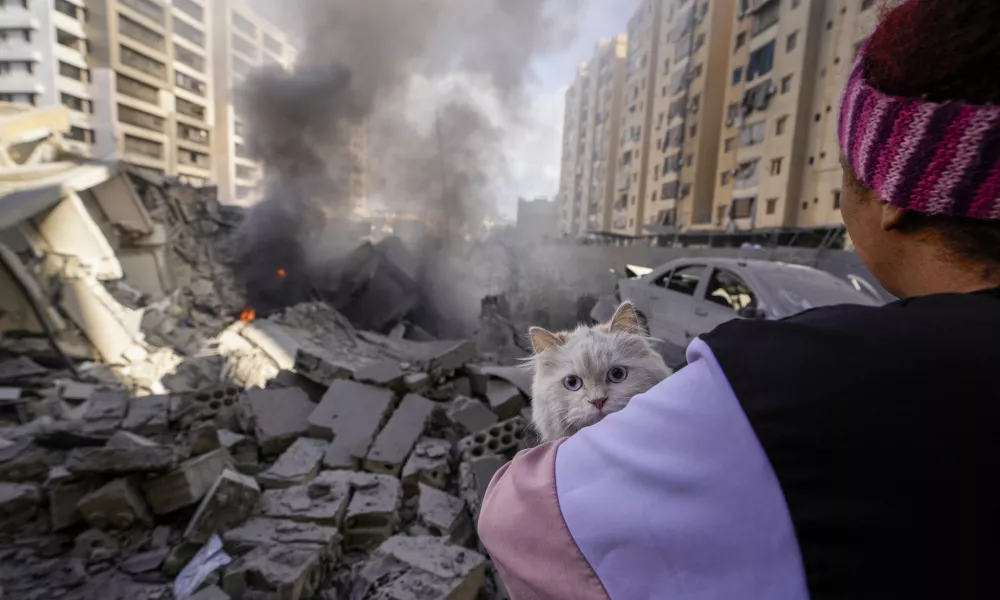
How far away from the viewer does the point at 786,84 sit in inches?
753

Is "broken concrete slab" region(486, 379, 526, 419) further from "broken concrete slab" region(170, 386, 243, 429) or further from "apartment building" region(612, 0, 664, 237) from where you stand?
"apartment building" region(612, 0, 664, 237)

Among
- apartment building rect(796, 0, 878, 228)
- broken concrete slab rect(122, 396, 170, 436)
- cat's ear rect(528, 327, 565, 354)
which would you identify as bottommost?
broken concrete slab rect(122, 396, 170, 436)

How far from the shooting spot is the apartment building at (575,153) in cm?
4531

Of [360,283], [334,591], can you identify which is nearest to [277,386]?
[334,591]

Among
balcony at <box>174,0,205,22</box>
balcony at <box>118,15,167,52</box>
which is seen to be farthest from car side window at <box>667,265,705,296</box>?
balcony at <box>174,0,205,22</box>

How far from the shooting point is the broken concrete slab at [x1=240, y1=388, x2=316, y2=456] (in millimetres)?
4648

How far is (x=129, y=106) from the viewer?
3189 cm

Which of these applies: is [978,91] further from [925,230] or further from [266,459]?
[266,459]

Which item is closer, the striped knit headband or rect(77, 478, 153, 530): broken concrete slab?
the striped knit headband

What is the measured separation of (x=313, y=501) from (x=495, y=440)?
1478 mm

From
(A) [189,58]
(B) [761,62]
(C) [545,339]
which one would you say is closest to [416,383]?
(C) [545,339]

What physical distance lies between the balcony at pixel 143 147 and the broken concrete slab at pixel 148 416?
36078 millimetres

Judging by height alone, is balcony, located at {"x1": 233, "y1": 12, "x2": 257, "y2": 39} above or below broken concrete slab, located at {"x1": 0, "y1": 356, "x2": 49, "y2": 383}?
above

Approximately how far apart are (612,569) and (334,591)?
3.07 meters
